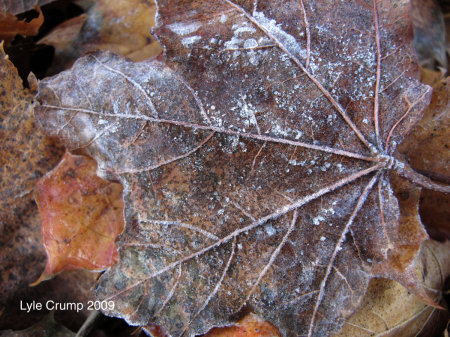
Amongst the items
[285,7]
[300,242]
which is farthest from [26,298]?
[285,7]

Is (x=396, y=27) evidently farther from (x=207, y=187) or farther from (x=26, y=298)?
(x=26, y=298)

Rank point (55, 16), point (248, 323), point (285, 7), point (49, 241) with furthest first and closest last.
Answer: point (55, 16) < point (49, 241) < point (248, 323) < point (285, 7)

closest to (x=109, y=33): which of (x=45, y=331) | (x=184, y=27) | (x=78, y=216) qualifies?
(x=184, y=27)

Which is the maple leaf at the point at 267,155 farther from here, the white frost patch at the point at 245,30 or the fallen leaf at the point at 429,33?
the fallen leaf at the point at 429,33

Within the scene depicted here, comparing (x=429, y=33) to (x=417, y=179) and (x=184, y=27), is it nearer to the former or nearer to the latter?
(x=417, y=179)

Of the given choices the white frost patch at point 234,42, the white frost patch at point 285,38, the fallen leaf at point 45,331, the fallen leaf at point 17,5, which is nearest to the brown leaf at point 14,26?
the fallen leaf at point 17,5

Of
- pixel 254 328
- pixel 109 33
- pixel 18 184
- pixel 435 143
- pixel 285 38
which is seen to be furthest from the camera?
pixel 109 33
